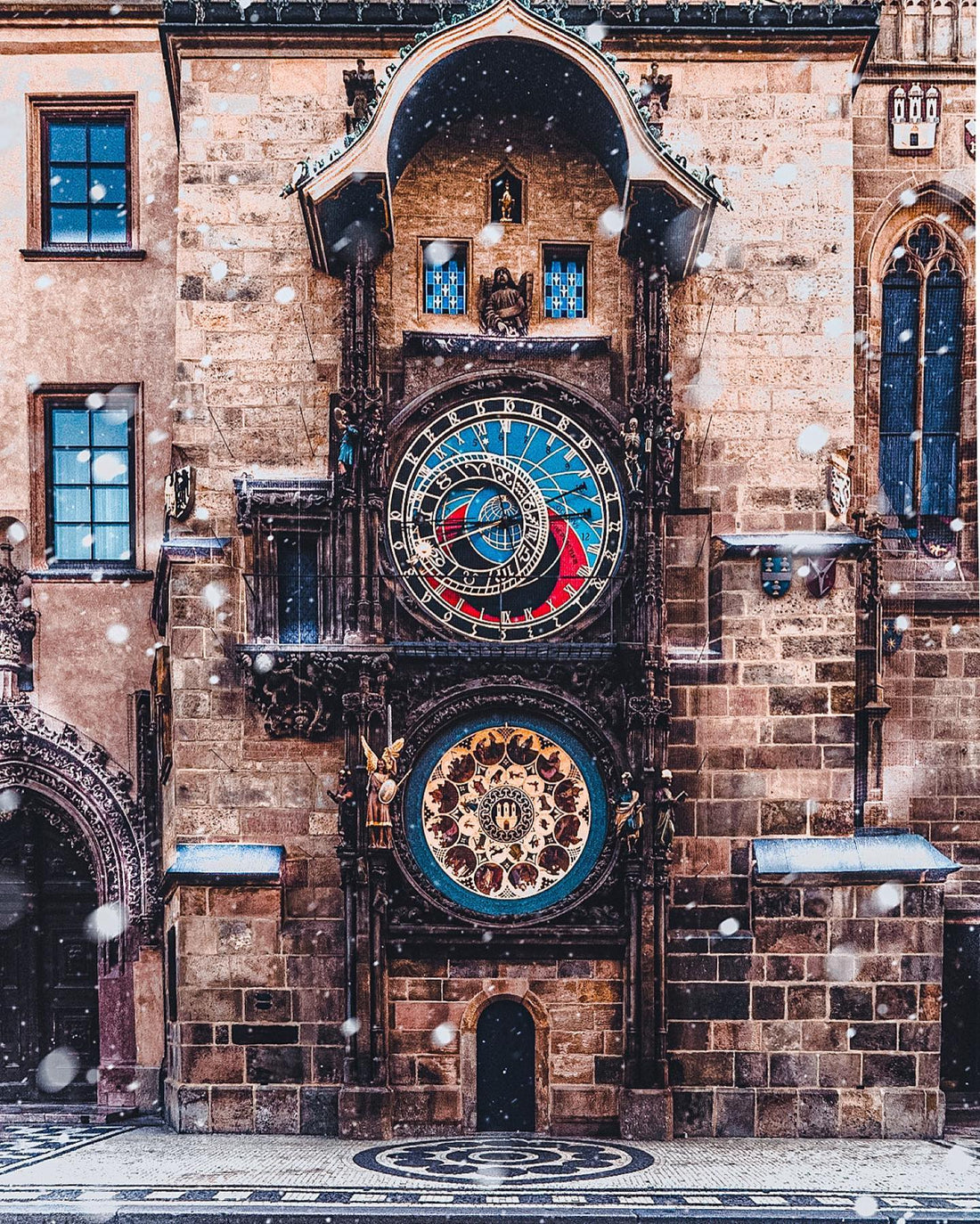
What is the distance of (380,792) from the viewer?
15742 mm

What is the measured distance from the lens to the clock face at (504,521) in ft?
53.8

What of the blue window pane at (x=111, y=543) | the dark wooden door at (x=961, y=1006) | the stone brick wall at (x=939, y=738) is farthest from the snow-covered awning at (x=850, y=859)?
the blue window pane at (x=111, y=543)

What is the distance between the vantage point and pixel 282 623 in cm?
1659

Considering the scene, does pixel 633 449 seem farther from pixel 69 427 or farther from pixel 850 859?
pixel 69 427

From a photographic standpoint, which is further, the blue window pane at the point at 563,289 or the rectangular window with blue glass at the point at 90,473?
the rectangular window with blue glass at the point at 90,473

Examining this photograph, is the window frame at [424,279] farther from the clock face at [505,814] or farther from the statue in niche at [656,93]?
the clock face at [505,814]

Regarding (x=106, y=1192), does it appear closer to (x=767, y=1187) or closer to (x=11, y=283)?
(x=767, y=1187)

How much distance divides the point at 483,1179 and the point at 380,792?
3.66 m

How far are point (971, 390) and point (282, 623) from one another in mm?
7884

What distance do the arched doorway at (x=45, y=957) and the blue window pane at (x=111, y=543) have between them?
9.06ft

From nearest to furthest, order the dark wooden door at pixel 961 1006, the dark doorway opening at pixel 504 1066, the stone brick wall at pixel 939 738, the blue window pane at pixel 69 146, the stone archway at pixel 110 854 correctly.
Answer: the dark doorway opening at pixel 504 1066 < the dark wooden door at pixel 961 1006 < the stone brick wall at pixel 939 738 < the stone archway at pixel 110 854 < the blue window pane at pixel 69 146

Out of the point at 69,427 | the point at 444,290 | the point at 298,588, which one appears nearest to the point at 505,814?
the point at 298,588

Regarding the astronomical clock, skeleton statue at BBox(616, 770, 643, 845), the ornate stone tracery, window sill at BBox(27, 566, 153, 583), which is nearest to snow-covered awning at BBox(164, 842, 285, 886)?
the astronomical clock

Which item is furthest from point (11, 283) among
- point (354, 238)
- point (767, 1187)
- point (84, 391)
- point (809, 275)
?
point (767, 1187)
